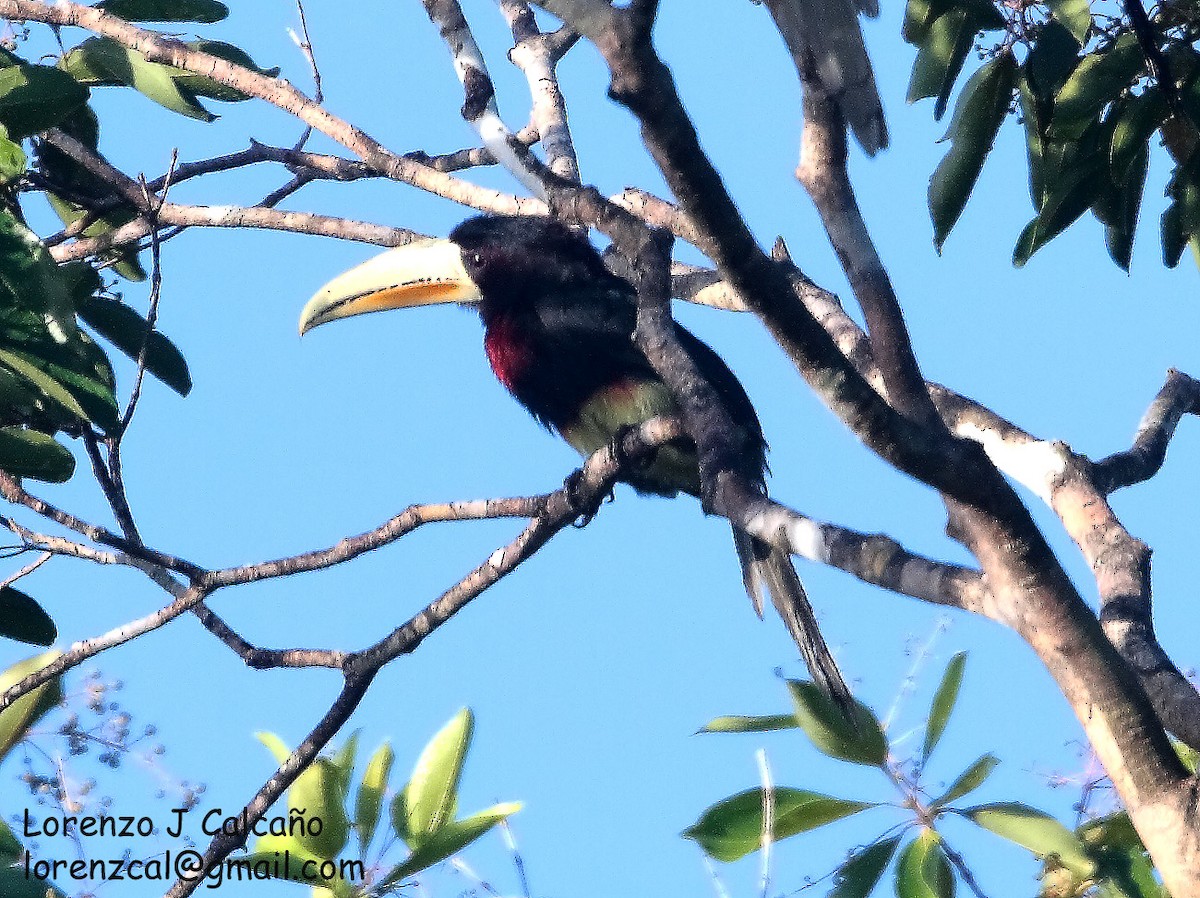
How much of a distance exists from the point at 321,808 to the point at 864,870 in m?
1.29

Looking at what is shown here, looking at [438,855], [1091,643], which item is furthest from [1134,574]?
[438,855]

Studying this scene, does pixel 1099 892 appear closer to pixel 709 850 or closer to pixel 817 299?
pixel 709 850

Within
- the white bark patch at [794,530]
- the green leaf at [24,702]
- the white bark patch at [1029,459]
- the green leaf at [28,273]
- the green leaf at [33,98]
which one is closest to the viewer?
the white bark patch at [794,530]

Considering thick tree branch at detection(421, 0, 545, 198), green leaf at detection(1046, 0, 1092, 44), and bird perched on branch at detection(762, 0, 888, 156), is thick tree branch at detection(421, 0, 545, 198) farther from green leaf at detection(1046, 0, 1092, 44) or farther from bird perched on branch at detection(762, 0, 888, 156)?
green leaf at detection(1046, 0, 1092, 44)

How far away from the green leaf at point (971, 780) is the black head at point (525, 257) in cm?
225

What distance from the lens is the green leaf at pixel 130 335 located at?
3566 millimetres

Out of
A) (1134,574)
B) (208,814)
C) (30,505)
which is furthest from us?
(208,814)

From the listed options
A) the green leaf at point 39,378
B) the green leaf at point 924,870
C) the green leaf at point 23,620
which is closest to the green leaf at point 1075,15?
the green leaf at point 924,870

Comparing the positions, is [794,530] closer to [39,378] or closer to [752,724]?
[752,724]

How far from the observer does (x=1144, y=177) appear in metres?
3.13

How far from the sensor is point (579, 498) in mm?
3303

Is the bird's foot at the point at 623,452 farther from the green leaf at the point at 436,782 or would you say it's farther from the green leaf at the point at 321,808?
the green leaf at the point at 321,808

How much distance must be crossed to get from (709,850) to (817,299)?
149 centimetres

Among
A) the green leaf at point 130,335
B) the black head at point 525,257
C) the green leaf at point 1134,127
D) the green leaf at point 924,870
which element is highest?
the black head at point 525,257
